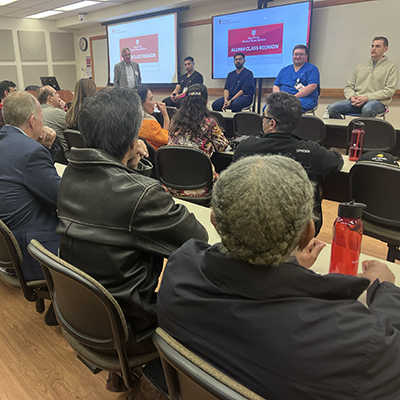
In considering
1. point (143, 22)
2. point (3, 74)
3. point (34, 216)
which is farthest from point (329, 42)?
point (3, 74)

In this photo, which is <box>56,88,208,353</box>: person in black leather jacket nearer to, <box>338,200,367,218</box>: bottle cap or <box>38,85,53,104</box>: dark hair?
<box>338,200,367,218</box>: bottle cap

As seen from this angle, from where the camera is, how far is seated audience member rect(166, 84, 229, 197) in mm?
2797

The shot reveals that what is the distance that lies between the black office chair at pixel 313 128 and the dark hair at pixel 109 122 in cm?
286

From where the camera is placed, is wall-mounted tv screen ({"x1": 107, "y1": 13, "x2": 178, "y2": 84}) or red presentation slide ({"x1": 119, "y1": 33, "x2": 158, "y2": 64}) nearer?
wall-mounted tv screen ({"x1": 107, "y1": 13, "x2": 178, "y2": 84})

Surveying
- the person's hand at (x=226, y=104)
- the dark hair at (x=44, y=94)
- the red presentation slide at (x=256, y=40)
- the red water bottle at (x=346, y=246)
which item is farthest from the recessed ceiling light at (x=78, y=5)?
the red water bottle at (x=346, y=246)

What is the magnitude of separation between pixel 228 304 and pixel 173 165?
2.02 m

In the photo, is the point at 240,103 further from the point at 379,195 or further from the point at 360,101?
the point at 379,195

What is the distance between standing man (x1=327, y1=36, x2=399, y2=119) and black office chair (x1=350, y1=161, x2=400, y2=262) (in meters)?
3.37

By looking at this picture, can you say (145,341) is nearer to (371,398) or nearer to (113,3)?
(371,398)

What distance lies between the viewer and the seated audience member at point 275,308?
590 millimetres

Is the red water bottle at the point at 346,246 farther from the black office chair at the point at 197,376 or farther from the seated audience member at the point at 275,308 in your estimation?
the black office chair at the point at 197,376

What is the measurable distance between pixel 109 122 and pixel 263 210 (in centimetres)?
75

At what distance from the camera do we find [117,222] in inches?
41.2

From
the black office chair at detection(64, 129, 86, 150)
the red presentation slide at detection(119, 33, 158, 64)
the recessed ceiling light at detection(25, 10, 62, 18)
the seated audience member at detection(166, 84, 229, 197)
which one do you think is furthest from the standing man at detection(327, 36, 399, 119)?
the recessed ceiling light at detection(25, 10, 62, 18)
